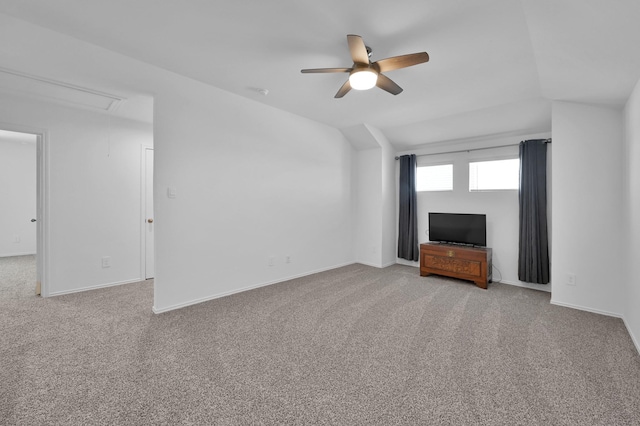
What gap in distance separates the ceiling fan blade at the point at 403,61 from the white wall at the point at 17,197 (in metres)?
7.11

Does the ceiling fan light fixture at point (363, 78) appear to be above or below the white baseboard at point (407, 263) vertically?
above

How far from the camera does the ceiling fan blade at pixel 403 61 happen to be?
2.07m

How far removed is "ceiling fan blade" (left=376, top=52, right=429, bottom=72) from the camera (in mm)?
2074

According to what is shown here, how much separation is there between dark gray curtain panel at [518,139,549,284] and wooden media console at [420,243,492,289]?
48 centimetres

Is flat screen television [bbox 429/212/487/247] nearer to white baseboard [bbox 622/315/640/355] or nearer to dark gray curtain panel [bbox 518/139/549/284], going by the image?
dark gray curtain panel [bbox 518/139/549/284]

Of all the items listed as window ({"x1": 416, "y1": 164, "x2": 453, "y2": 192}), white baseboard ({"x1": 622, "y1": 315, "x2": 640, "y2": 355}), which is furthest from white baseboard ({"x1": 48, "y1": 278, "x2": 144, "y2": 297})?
white baseboard ({"x1": 622, "y1": 315, "x2": 640, "y2": 355})

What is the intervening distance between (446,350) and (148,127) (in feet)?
15.8

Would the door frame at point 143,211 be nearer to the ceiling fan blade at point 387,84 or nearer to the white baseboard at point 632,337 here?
the ceiling fan blade at point 387,84

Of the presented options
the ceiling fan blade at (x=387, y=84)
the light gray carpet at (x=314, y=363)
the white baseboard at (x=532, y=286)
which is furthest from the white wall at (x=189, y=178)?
the white baseboard at (x=532, y=286)

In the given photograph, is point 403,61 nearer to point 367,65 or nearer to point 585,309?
point 367,65

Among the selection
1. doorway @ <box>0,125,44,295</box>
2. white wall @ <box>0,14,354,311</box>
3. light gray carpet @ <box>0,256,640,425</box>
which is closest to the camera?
light gray carpet @ <box>0,256,640,425</box>

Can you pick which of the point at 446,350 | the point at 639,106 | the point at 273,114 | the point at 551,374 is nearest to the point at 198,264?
the point at 273,114

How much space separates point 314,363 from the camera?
6.61ft

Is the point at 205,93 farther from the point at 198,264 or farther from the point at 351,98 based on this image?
the point at 198,264
